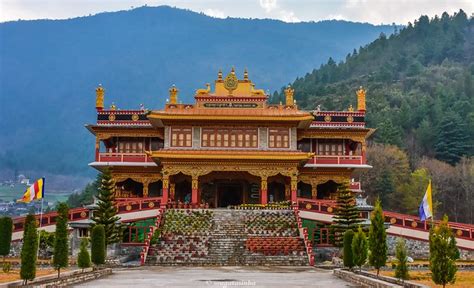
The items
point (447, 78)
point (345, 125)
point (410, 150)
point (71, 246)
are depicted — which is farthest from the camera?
point (447, 78)

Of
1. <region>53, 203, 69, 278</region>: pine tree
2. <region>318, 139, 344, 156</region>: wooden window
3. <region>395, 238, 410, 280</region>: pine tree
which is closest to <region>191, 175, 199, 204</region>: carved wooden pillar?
<region>318, 139, 344, 156</region>: wooden window

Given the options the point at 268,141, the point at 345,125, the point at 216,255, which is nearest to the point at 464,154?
the point at 345,125

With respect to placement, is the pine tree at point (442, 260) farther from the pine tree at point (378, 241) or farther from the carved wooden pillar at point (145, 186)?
the carved wooden pillar at point (145, 186)

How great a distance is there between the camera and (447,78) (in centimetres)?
12950

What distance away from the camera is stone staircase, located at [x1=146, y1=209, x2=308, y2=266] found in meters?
33.9

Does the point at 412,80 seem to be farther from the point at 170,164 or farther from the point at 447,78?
the point at 170,164

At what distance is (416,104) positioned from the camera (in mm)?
102125

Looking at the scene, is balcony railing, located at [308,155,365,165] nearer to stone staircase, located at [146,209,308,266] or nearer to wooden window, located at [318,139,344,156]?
wooden window, located at [318,139,344,156]

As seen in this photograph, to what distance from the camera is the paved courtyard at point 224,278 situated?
22375 mm

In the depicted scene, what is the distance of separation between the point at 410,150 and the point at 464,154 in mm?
8895

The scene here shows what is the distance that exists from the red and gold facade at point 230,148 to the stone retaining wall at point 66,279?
15391 millimetres

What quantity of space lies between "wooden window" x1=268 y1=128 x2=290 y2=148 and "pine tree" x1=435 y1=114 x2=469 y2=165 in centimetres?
4241

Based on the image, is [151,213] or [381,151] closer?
[151,213]

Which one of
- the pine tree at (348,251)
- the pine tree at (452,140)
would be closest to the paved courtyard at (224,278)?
the pine tree at (348,251)
